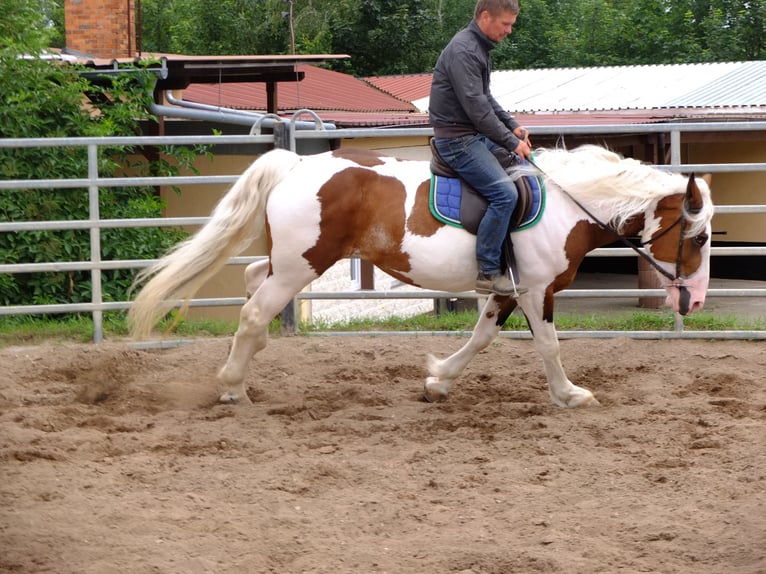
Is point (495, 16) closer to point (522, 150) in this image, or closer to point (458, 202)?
point (522, 150)

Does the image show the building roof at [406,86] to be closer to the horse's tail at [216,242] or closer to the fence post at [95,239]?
the fence post at [95,239]

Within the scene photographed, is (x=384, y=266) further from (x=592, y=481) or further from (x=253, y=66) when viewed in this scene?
(x=253, y=66)

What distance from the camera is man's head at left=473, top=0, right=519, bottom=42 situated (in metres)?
5.67

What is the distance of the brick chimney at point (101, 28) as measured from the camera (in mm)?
14609

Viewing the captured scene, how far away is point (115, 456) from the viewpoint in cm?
505

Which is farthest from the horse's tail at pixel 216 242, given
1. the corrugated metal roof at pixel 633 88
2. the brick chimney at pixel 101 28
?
the corrugated metal roof at pixel 633 88

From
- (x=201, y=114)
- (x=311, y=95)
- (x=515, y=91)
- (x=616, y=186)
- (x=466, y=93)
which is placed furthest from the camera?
(x=515, y=91)

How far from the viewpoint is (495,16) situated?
18.7 ft

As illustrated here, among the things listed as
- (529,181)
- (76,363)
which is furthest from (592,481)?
(76,363)

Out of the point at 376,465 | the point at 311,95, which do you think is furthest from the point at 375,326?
the point at 311,95

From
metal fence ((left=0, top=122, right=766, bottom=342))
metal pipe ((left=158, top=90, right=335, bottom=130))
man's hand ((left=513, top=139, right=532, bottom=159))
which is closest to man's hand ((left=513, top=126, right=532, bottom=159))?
man's hand ((left=513, top=139, right=532, bottom=159))

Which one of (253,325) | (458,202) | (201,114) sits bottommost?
(253,325)

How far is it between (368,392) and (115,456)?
6.02 ft

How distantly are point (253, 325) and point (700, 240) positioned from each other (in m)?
2.67
